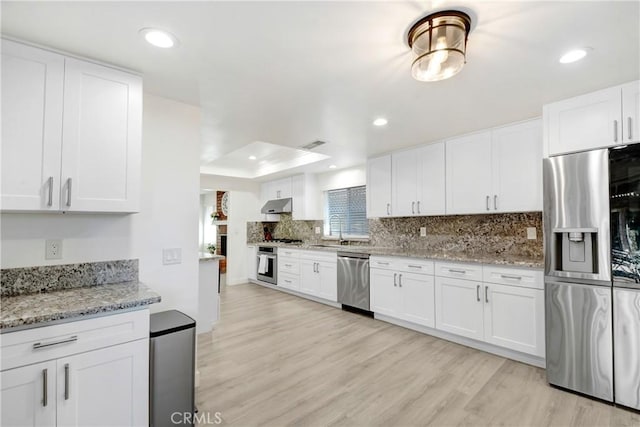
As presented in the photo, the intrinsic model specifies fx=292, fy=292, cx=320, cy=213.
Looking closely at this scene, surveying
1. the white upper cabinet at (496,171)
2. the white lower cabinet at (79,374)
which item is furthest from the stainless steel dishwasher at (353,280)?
the white lower cabinet at (79,374)

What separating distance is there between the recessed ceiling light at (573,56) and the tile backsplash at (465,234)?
5.74 ft

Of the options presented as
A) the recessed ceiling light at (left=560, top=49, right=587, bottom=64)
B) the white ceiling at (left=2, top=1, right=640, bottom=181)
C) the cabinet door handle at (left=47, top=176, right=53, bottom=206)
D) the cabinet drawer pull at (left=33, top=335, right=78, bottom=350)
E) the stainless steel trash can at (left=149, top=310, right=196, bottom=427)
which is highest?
the recessed ceiling light at (left=560, top=49, right=587, bottom=64)

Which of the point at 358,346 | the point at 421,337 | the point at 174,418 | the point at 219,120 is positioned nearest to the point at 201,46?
the point at 219,120

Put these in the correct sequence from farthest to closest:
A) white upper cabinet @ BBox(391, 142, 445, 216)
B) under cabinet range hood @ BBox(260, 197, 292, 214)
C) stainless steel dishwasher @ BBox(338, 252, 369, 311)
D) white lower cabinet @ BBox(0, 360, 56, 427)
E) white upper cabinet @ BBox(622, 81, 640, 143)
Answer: under cabinet range hood @ BBox(260, 197, 292, 214), stainless steel dishwasher @ BBox(338, 252, 369, 311), white upper cabinet @ BBox(391, 142, 445, 216), white upper cabinet @ BBox(622, 81, 640, 143), white lower cabinet @ BBox(0, 360, 56, 427)

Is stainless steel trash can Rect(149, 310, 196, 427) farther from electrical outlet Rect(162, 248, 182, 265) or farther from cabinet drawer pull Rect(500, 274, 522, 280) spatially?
cabinet drawer pull Rect(500, 274, 522, 280)

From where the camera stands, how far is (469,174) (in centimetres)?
331

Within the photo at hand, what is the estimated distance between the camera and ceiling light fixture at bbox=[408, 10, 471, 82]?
4.73 feet

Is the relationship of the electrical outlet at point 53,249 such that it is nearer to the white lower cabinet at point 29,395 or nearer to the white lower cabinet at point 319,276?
the white lower cabinet at point 29,395

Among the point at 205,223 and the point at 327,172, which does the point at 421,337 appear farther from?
the point at 205,223

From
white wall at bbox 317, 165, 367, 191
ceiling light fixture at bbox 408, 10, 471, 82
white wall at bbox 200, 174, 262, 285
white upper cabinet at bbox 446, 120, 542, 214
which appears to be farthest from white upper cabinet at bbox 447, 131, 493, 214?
white wall at bbox 200, 174, 262, 285

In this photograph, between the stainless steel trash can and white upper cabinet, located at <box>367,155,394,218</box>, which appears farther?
white upper cabinet, located at <box>367,155,394,218</box>

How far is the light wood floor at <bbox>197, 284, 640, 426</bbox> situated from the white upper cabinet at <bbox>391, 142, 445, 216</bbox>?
153 centimetres

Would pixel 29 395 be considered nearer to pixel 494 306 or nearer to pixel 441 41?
pixel 441 41

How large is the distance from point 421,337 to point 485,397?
115 centimetres
